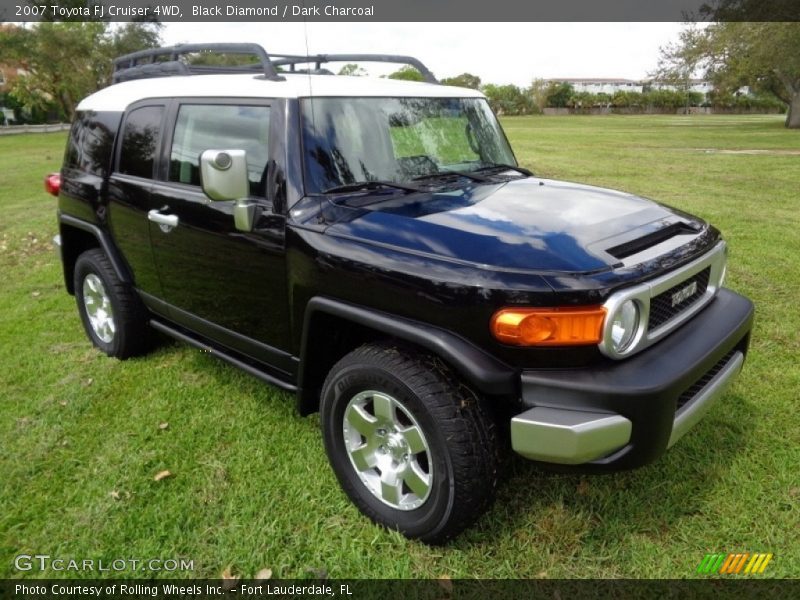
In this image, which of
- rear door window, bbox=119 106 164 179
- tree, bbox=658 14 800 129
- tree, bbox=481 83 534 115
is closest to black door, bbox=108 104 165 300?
rear door window, bbox=119 106 164 179

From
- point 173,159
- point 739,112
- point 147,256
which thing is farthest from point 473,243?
point 739,112

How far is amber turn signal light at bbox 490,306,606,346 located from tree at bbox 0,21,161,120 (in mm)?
46154

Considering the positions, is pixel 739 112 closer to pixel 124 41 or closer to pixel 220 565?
pixel 124 41

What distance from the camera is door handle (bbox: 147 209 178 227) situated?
354 centimetres

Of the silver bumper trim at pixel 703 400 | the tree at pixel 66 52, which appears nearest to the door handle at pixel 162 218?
the silver bumper trim at pixel 703 400

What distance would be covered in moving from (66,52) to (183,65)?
4892 cm

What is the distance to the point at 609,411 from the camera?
223cm

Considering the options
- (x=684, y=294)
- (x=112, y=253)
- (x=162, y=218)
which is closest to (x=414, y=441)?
(x=684, y=294)

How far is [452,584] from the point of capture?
2.54 m

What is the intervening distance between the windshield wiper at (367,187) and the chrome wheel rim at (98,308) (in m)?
2.39

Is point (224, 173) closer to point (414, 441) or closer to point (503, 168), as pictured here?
point (414, 441)

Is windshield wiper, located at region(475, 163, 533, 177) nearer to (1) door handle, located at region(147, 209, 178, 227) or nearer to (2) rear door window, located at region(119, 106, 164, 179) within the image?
(1) door handle, located at region(147, 209, 178, 227)

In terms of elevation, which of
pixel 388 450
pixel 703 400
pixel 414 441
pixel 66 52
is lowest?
pixel 388 450

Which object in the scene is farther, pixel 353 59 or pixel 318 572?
pixel 353 59
